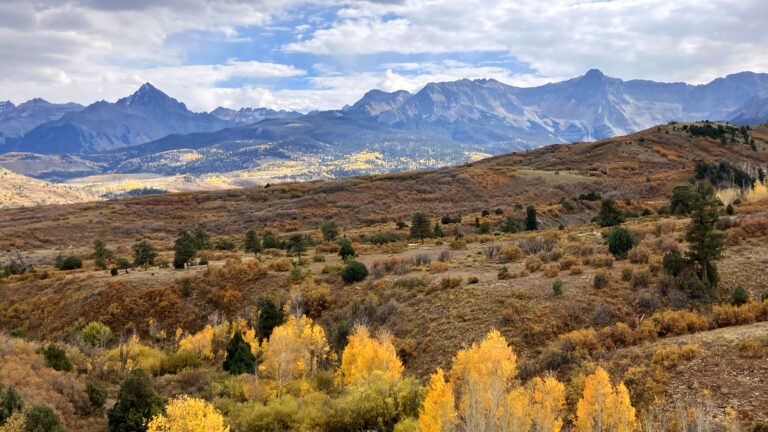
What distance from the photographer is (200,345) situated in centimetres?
2977

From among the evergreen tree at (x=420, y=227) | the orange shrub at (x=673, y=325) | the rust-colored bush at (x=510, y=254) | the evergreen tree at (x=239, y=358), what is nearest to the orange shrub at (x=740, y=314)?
the orange shrub at (x=673, y=325)

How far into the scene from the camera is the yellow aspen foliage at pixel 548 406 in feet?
43.1

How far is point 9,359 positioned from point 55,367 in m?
2.05

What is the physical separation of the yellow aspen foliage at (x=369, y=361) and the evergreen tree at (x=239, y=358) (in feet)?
19.5

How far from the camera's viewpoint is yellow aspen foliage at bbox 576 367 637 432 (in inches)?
537

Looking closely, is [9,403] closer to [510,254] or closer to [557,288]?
[557,288]

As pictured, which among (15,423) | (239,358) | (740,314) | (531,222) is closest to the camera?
(15,423)

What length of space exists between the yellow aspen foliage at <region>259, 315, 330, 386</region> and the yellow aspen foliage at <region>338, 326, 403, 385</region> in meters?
2.98

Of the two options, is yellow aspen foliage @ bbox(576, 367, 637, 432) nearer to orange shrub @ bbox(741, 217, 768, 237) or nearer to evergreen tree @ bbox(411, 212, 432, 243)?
orange shrub @ bbox(741, 217, 768, 237)

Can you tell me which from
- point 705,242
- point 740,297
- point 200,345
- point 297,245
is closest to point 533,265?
point 705,242

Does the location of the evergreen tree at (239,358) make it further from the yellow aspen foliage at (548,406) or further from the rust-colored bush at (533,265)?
the rust-colored bush at (533,265)

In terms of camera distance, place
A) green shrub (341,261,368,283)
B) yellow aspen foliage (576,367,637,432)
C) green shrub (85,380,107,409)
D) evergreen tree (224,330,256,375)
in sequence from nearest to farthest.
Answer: yellow aspen foliage (576,367,637,432) < green shrub (85,380,107,409) < evergreen tree (224,330,256,375) < green shrub (341,261,368,283)

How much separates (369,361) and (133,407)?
9.72 meters

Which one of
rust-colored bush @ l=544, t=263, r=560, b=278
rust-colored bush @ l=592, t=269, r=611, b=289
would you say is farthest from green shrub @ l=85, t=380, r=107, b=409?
rust-colored bush @ l=592, t=269, r=611, b=289
